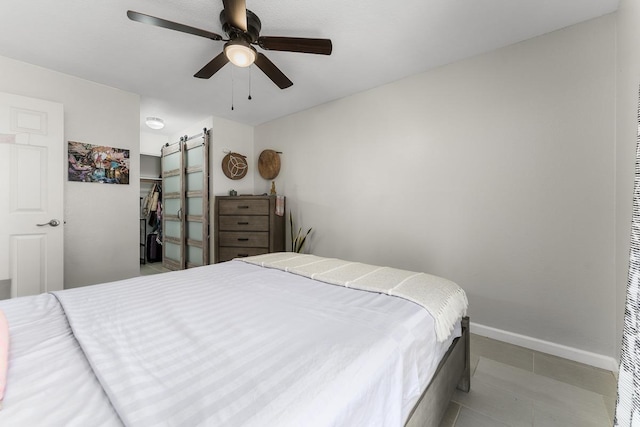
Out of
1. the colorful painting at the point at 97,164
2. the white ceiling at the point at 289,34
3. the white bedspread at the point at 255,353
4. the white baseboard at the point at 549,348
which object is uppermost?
the white ceiling at the point at 289,34

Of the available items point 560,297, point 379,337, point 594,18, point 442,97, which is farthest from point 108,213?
point 594,18

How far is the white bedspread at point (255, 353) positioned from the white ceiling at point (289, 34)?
1.88 metres

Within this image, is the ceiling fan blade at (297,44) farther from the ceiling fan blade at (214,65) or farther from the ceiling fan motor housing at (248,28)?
the ceiling fan blade at (214,65)

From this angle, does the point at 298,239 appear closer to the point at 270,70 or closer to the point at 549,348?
the point at 270,70

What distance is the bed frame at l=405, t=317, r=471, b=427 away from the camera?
1019 millimetres

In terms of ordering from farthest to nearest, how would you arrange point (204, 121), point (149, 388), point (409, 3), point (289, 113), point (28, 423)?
point (204, 121), point (289, 113), point (409, 3), point (149, 388), point (28, 423)

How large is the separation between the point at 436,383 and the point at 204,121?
424cm

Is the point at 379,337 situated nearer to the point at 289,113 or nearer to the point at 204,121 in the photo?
the point at 289,113

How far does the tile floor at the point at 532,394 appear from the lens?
1353 mm

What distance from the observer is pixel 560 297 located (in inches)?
76.4

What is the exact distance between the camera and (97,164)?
2850 millimetres

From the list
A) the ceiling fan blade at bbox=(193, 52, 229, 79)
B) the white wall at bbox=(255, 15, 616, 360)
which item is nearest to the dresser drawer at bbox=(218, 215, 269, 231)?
the white wall at bbox=(255, 15, 616, 360)

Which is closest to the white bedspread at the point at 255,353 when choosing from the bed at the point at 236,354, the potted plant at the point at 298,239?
the bed at the point at 236,354

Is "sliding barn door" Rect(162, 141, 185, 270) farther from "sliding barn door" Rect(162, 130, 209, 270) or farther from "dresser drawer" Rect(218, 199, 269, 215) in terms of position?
"dresser drawer" Rect(218, 199, 269, 215)
